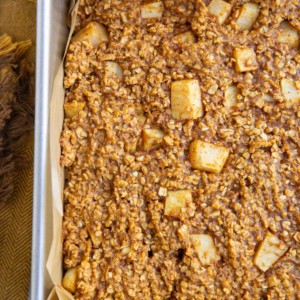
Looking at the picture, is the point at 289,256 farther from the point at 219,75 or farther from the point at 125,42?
the point at 125,42

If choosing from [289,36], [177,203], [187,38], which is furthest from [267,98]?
[177,203]

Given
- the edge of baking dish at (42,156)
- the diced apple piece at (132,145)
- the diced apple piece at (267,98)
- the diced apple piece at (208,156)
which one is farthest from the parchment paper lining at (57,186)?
the diced apple piece at (267,98)

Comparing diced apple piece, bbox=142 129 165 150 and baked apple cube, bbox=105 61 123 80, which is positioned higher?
baked apple cube, bbox=105 61 123 80

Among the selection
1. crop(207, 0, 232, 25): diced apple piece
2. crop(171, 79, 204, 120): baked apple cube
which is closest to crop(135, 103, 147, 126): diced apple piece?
crop(171, 79, 204, 120): baked apple cube

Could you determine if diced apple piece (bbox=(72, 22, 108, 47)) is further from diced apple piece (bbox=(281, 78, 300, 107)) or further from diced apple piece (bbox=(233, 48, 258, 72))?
diced apple piece (bbox=(281, 78, 300, 107))

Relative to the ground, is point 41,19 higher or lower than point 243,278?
higher

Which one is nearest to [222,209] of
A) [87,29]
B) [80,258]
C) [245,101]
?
[245,101]
